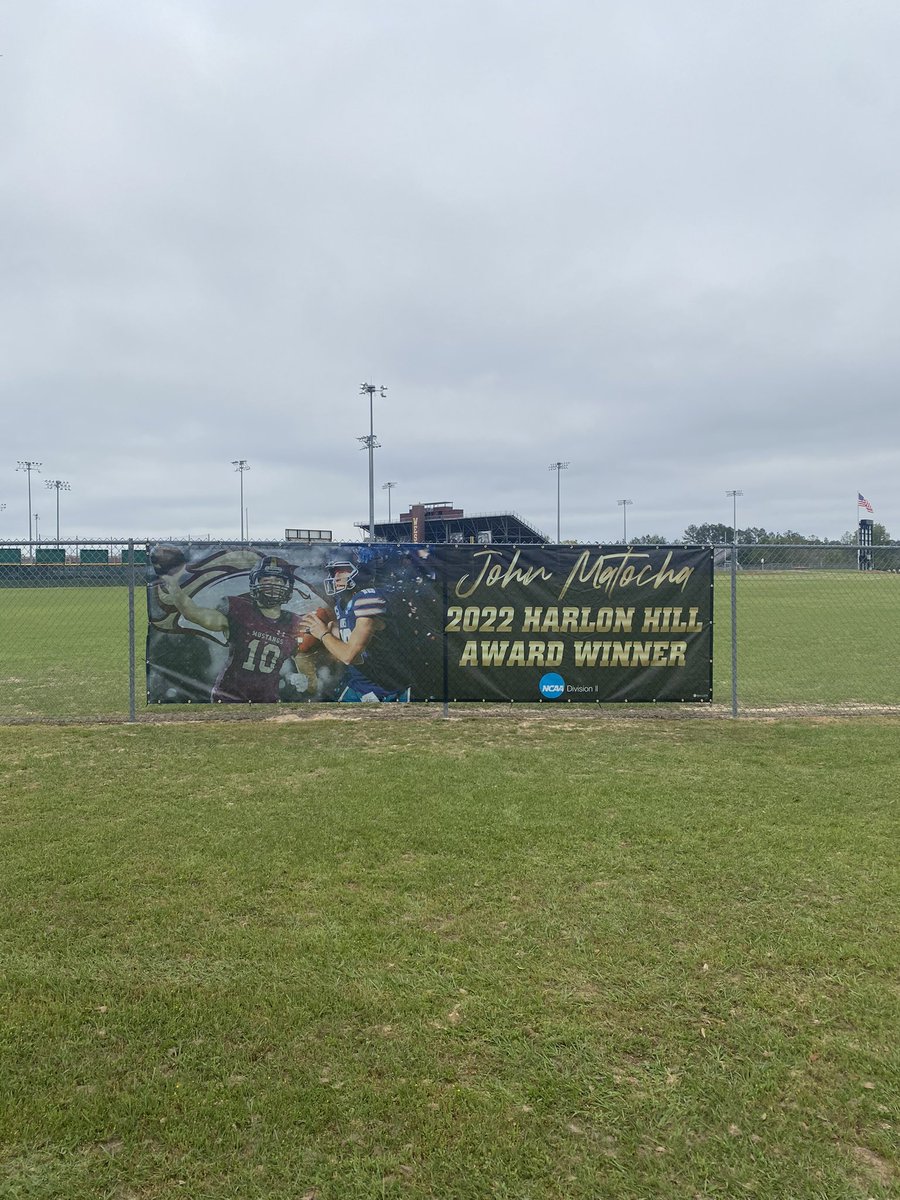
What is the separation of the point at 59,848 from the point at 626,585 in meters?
6.39

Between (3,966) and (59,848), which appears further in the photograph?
(59,848)

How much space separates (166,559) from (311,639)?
6.37ft

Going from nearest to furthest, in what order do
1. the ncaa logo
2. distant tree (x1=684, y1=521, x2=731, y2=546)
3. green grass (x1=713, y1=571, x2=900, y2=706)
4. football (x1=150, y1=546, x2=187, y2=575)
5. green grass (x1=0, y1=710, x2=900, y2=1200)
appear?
green grass (x1=0, y1=710, x2=900, y2=1200), football (x1=150, y1=546, x2=187, y2=575), the ncaa logo, green grass (x1=713, y1=571, x2=900, y2=706), distant tree (x1=684, y1=521, x2=731, y2=546)

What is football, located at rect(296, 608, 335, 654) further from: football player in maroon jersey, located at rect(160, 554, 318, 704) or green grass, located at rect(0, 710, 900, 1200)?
green grass, located at rect(0, 710, 900, 1200)

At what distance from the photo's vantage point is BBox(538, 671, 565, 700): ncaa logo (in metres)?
8.68

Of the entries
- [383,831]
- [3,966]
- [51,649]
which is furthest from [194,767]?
[51,649]

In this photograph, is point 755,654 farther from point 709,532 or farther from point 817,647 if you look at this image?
point 709,532

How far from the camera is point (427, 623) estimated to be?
28.4 feet

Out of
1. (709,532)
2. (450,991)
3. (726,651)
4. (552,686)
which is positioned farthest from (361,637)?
(709,532)

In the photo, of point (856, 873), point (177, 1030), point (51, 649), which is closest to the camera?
point (177, 1030)

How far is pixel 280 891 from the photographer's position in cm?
399

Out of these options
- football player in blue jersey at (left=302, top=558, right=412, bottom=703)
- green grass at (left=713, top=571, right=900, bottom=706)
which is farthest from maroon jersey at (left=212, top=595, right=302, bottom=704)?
green grass at (left=713, top=571, right=900, bottom=706)

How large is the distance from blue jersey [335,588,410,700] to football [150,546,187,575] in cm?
191

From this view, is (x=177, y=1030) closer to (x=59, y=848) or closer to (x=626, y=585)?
(x=59, y=848)
